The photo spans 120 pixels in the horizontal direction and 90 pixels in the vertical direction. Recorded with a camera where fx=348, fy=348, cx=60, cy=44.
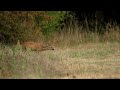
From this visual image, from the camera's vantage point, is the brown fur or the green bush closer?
the brown fur

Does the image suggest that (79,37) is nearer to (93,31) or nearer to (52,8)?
(93,31)

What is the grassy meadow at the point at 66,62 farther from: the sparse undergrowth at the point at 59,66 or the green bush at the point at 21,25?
the green bush at the point at 21,25

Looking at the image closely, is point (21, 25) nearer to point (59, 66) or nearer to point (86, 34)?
point (86, 34)

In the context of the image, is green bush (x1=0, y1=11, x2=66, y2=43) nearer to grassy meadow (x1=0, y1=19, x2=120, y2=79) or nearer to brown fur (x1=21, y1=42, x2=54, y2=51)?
brown fur (x1=21, y1=42, x2=54, y2=51)

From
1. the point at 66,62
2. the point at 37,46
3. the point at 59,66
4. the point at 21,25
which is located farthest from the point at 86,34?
the point at 59,66

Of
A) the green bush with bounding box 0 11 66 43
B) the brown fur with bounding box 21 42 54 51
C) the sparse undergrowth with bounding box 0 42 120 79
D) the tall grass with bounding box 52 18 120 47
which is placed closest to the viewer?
the sparse undergrowth with bounding box 0 42 120 79

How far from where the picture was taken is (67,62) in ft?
32.8

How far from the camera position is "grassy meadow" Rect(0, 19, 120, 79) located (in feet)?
26.2

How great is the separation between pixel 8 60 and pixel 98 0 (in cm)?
339

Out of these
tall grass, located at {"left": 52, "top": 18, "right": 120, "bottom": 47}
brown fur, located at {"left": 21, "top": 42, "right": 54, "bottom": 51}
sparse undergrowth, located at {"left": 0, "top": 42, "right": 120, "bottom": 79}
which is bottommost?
sparse undergrowth, located at {"left": 0, "top": 42, "right": 120, "bottom": 79}

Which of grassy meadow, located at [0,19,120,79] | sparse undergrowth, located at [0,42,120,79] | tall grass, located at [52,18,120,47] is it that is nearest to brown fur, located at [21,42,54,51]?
grassy meadow, located at [0,19,120,79]

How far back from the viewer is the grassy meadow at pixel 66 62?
799 centimetres

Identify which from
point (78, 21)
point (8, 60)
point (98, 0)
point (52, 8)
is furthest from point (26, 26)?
point (98, 0)

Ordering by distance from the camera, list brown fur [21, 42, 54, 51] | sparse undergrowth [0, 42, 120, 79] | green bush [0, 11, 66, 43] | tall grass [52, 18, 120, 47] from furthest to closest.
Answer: tall grass [52, 18, 120, 47] → green bush [0, 11, 66, 43] → brown fur [21, 42, 54, 51] → sparse undergrowth [0, 42, 120, 79]
